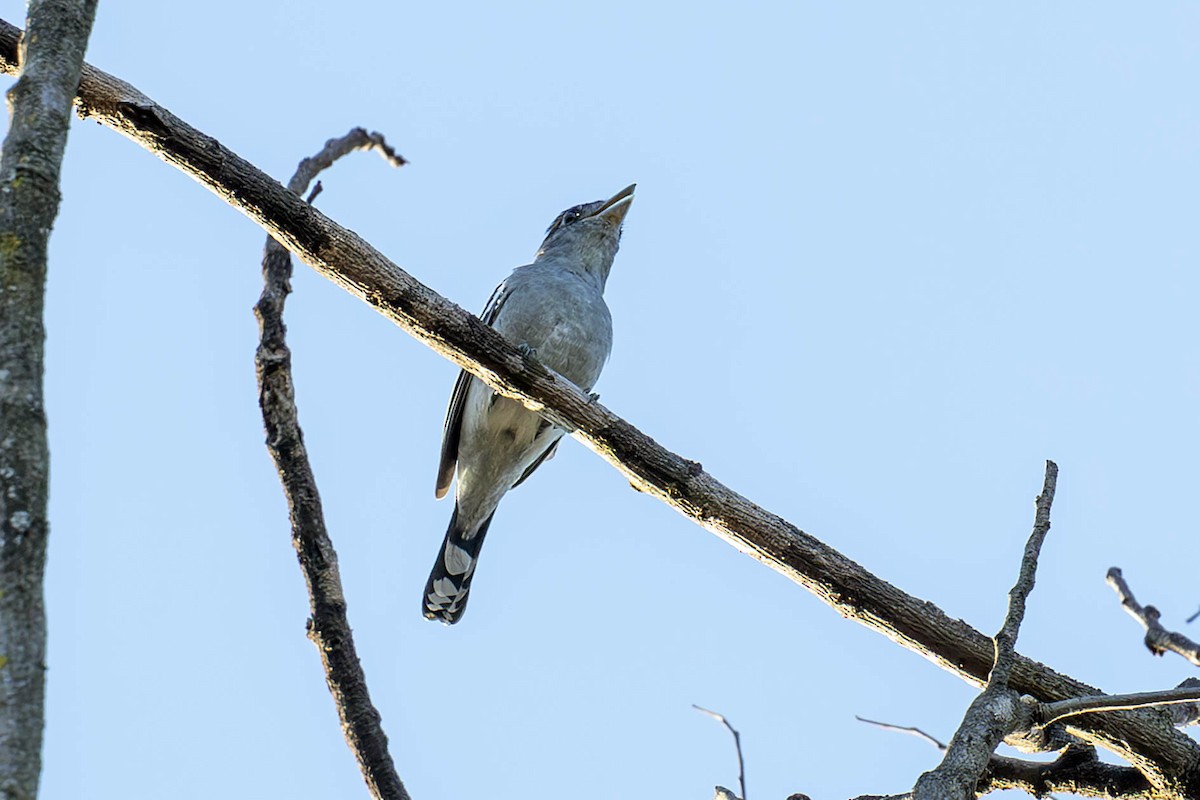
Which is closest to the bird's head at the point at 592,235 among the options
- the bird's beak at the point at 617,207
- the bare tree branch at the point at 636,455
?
the bird's beak at the point at 617,207

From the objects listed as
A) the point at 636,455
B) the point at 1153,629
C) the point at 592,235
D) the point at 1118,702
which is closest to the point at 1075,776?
the point at 1153,629

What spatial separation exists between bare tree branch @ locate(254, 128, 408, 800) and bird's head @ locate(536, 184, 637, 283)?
4.02m

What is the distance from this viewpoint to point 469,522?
29.0ft

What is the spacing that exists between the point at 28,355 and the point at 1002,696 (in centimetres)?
309

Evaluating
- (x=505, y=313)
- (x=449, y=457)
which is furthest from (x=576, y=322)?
(x=449, y=457)

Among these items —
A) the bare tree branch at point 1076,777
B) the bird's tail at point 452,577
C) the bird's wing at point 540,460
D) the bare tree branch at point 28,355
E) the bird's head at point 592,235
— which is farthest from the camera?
the bird's head at point 592,235

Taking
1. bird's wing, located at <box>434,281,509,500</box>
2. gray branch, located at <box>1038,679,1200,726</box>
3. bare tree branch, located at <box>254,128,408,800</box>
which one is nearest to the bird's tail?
bird's wing, located at <box>434,281,509,500</box>

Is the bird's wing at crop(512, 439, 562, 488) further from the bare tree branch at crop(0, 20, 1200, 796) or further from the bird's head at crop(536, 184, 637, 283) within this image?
the bare tree branch at crop(0, 20, 1200, 796)

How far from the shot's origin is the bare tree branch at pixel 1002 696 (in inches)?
140

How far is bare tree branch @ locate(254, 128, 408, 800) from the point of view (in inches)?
207

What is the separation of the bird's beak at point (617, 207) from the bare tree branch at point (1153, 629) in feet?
18.5

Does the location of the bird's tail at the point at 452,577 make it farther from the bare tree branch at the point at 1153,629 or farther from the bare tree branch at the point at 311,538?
the bare tree branch at the point at 1153,629

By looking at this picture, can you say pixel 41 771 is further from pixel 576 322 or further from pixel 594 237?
pixel 594 237

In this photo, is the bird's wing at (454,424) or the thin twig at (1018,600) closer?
the thin twig at (1018,600)
